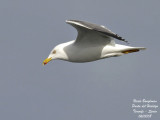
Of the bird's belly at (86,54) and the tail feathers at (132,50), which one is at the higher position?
the tail feathers at (132,50)

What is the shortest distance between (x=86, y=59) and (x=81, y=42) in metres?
0.86

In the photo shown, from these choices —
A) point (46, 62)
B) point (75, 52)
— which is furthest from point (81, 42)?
point (46, 62)

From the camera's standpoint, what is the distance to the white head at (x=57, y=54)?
82.6ft

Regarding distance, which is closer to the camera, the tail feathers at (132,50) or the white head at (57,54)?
the tail feathers at (132,50)

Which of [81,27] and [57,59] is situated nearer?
[81,27]

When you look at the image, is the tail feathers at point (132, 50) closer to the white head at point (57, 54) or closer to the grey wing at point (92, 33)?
the grey wing at point (92, 33)

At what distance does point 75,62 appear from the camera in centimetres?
2505

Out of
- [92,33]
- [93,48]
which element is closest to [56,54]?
[93,48]

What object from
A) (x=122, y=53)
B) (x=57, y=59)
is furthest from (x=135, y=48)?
(x=57, y=59)

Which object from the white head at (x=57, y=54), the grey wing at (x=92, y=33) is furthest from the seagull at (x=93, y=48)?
the white head at (x=57, y=54)

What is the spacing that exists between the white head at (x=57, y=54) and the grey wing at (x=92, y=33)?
1.19m

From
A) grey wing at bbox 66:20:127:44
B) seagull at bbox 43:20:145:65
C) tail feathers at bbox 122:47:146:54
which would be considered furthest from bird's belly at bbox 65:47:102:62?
tail feathers at bbox 122:47:146:54

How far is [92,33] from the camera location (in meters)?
23.9

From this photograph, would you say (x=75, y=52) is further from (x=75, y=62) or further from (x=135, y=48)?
(x=135, y=48)
